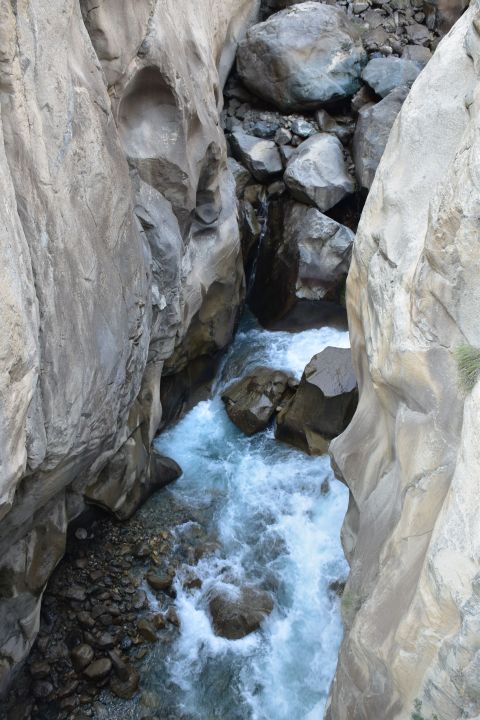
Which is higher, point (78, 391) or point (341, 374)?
point (78, 391)

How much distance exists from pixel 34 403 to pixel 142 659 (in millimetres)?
3592

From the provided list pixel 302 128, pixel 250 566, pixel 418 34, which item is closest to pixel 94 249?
pixel 250 566

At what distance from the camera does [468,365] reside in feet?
13.0

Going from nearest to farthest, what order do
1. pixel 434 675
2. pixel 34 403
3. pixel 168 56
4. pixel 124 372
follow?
1. pixel 434 675
2. pixel 34 403
3. pixel 124 372
4. pixel 168 56

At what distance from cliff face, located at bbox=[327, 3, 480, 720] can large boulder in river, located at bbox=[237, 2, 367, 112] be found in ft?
25.0

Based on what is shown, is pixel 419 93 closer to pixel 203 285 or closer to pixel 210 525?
pixel 203 285

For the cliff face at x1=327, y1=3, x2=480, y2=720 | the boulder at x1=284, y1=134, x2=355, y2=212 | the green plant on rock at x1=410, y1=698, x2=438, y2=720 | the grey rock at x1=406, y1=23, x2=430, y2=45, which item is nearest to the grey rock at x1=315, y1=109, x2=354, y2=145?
the boulder at x1=284, y1=134, x2=355, y2=212

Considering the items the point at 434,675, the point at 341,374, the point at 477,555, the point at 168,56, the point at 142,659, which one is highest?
the point at 168,56

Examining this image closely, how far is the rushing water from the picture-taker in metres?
6.82

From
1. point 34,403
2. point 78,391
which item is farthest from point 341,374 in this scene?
point 34,403

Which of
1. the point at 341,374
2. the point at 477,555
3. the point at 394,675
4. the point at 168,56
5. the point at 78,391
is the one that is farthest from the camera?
the point at 341,374

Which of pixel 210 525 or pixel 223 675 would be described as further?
pixel 210 525

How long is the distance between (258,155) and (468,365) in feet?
29.3

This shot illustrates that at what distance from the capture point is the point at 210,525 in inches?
331
